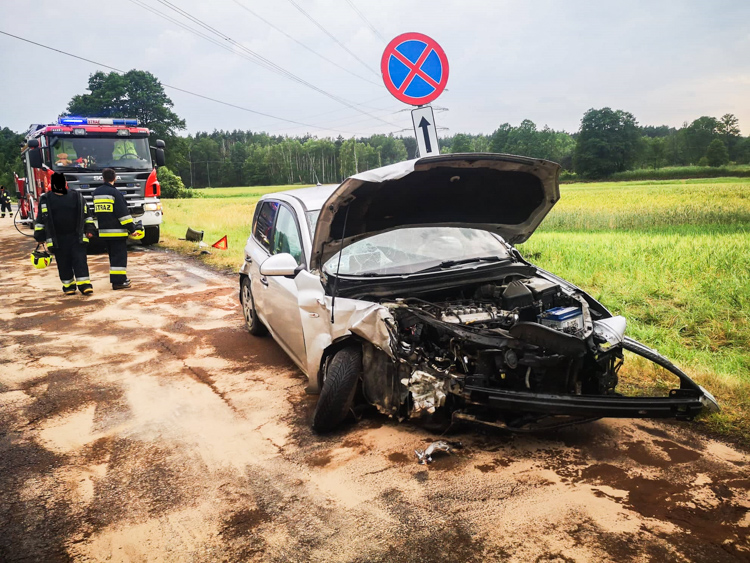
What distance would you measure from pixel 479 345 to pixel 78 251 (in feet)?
25.5

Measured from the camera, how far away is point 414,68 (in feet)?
19.9

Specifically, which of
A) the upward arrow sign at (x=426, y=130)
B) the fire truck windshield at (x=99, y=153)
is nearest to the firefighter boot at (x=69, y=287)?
the fire truck windshield at (x=99, y=153)

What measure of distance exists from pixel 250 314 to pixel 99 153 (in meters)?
9.71

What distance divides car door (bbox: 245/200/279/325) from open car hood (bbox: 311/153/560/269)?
1.63 metres

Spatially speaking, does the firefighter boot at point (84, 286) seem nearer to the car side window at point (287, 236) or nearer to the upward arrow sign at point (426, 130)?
the car side window at point (287, 236)

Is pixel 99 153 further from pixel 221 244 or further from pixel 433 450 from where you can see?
pixel 433 450

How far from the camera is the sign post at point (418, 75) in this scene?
5.97 m

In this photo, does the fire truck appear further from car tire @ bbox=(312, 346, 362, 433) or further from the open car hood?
car tire @ bbox=(312, 346, 362, 433)

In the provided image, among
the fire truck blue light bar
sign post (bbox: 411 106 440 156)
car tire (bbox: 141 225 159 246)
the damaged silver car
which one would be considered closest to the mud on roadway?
the damaged silver car

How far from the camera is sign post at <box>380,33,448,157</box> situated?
5973 millimetres

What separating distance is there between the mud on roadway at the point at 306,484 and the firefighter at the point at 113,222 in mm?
4341

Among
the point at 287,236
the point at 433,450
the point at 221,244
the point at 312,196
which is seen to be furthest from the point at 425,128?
the point at 221,244

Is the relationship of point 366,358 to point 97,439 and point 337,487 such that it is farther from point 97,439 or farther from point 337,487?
point 97,439

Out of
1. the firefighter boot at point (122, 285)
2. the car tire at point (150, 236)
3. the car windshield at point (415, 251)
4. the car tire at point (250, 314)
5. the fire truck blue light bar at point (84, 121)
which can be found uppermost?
the fire truck blue light bar at point (84, 121)
